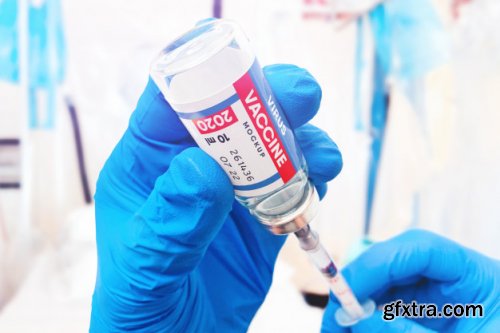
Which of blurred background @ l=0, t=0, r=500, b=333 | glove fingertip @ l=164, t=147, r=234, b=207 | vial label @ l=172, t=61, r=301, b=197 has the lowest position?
blurred background @ l=0, t=0, r=500, b=333

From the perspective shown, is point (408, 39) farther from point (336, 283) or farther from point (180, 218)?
point (180, 218)

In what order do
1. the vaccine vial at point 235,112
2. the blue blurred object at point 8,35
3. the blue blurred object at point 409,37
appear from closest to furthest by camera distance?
the vaccine vial at point 235,112 < the blue blurred object at point 8,35 < the blue blurred object at point 409,37

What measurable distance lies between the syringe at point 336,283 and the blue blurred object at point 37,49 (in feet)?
2.22

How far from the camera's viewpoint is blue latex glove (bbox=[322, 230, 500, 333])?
524 millimetres

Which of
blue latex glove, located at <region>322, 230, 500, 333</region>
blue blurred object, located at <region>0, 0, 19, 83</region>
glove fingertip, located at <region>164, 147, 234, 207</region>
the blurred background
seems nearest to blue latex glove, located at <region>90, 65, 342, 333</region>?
glove fingertip, located at <region>164, 147, 234, 207</region>

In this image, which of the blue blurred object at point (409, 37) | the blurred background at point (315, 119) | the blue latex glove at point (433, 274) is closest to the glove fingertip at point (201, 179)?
the blue latex glove at point (433, 274)

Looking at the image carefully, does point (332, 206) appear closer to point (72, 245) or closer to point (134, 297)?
point (72, 245)

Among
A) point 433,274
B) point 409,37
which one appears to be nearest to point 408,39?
point 409,37

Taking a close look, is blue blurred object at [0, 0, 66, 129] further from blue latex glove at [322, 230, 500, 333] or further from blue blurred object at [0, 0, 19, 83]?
blue latex glove at [322, 230, 500, 333]

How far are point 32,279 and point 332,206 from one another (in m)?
0.66

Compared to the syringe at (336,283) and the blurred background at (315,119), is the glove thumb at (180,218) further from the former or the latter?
the blurred background at (315,119)

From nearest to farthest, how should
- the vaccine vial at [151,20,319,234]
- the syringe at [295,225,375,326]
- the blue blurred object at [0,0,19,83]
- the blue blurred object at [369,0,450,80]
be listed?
the vaccine vial at [151,20,319,234] → the syringe at [295,225,375,326] → the blue blurred object at [0,0,19,83] → the blue blurred object at [369,0,450,80]

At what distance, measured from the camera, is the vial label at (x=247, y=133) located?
309mm

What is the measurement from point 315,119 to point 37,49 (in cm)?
58
